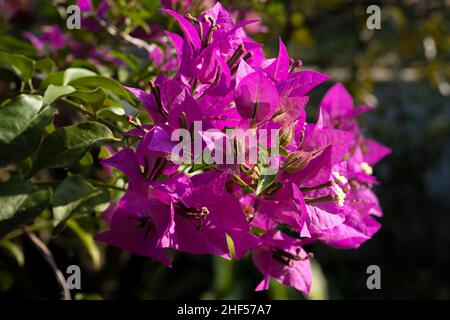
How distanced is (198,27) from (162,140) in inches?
5.1

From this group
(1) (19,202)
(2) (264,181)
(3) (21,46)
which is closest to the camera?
(2) (264,181)

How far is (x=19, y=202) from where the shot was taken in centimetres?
53

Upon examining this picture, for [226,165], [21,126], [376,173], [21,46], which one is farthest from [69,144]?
[376,173]

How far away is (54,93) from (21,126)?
4 centimetres

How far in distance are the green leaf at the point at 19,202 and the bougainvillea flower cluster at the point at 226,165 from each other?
74mm

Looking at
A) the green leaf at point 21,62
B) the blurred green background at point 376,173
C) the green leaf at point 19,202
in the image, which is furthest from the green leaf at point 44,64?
the blurred green background at point 376,173

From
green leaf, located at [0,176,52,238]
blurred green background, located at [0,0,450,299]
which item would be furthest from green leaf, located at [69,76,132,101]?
blurred green background, located at [0,0,450,299]

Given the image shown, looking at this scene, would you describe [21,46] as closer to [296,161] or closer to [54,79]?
[54,79]

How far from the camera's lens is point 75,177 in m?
0.55

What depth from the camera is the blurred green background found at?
1.20m

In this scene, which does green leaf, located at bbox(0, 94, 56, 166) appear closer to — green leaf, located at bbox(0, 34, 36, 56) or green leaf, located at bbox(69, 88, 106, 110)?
green leaf, located at bbox(69, 88, 106, 110)

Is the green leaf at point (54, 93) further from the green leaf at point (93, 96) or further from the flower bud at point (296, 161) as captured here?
the flower bud at point (296, 161)
